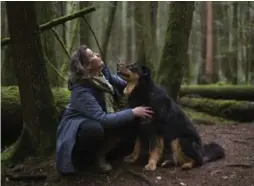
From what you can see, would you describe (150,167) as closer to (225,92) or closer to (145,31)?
(225,92)

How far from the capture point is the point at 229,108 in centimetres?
1027

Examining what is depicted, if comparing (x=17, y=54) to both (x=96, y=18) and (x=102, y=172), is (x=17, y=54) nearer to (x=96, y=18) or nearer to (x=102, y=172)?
(x=102, y=172)

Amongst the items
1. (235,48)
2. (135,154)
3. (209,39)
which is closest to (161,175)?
(135,154)

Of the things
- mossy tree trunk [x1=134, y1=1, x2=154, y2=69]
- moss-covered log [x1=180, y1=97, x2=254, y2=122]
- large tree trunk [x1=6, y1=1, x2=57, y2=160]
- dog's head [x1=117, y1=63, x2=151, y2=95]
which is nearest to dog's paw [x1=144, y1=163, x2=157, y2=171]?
dog's head [x1=117, y1=63, x2=151, y2=95]

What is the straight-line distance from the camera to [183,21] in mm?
7172

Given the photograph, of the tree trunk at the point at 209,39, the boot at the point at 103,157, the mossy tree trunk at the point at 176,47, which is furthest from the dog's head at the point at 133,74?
the tree trunk at the point at 209,39

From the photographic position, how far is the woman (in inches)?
182

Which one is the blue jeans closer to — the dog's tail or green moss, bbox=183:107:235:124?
the dog's tail

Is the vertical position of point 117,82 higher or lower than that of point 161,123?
higher

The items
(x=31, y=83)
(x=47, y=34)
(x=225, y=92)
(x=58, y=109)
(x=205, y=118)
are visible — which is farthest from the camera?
(x=225, y=92)

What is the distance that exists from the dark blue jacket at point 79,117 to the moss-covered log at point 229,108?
6.14m

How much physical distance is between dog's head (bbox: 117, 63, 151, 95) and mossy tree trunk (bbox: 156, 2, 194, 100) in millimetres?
2110

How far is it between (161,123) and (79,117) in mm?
1169

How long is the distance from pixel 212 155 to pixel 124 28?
23.5 meters
